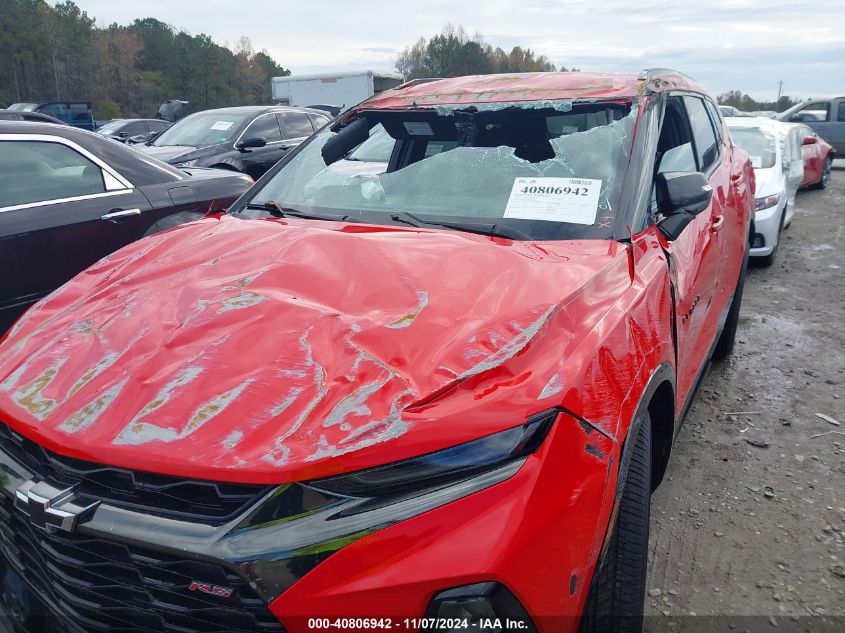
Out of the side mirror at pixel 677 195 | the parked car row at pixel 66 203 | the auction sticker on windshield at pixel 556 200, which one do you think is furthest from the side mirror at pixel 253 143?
the side mirror at pixel 677 195

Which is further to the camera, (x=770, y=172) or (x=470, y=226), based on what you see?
(x=770, y=172)

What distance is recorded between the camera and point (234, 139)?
9.09 meters

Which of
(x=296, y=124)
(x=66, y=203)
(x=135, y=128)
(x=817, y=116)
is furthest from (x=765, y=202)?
(x=135, y=128)

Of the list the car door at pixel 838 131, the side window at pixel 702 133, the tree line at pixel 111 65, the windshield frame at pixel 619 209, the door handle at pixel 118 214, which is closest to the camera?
the windshield frame at pixel 619 209

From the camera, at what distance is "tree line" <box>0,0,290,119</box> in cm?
5141

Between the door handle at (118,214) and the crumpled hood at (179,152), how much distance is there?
4.54 meters

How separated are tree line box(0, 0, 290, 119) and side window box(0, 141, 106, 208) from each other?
52.2 meters

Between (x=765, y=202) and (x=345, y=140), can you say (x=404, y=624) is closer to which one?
(x=345, y=140)

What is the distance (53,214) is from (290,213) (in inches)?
78.5

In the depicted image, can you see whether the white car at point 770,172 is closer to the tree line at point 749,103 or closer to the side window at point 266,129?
the side window at point 266,129

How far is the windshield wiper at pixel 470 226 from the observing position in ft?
7.37

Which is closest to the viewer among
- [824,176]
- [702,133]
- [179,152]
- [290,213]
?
[290,213]

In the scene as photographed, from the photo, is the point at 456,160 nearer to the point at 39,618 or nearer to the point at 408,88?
the point at 408,88

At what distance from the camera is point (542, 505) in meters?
1.31
